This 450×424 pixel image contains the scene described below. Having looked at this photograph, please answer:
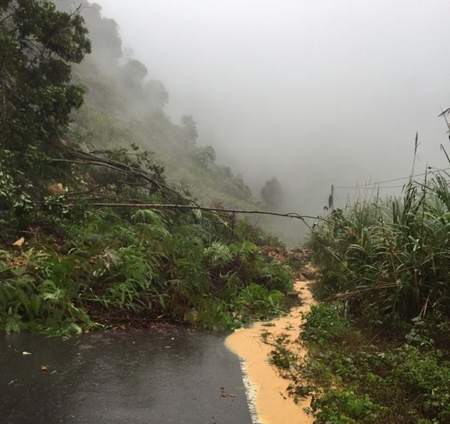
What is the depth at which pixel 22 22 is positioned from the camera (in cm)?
824

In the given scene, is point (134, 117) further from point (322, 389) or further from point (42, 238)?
point (322, 389)

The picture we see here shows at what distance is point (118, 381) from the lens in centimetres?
317

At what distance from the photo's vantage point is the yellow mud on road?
9.45ft

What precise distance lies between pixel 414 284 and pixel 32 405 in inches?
151

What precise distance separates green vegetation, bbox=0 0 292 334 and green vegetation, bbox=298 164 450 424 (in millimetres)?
1462

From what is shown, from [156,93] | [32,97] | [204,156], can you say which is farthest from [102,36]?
[32,97]

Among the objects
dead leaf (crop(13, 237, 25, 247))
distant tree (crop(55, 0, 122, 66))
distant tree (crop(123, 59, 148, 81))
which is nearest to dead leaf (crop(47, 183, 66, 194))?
dead leaf (crop(13, 237, 25, 247))

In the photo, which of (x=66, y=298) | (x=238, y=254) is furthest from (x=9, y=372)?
(x=238, y=254)

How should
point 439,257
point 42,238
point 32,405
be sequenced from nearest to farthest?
point 32,405 → point 439,257 → point 42,238

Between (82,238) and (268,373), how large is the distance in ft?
12.1

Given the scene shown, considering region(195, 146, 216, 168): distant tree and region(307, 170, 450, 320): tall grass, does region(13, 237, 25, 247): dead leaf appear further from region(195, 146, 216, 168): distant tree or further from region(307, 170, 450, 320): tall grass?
region(195, 146, 216, 168): distant tree

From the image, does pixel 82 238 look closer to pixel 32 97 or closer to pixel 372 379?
pixel 32 97

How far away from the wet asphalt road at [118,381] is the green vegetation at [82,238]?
541 millimetres

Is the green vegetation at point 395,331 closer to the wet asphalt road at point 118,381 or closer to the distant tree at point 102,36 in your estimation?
the wet asphalt road at point 118,381
